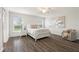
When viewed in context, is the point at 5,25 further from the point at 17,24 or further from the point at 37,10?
the point at 37,10

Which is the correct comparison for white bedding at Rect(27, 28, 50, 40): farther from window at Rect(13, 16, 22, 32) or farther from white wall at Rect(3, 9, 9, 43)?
white wall at Rect(3, 9, 9, 43)

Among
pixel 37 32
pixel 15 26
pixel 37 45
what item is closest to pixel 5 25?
pixel 15 26

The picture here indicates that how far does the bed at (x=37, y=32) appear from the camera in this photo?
1.79 m

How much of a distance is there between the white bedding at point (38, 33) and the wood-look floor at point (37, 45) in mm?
103

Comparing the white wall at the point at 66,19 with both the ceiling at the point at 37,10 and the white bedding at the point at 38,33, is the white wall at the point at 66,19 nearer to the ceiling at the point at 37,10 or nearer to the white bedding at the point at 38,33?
the ceiling at the point at 37,10

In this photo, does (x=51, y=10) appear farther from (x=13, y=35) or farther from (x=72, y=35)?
(x=13, y=35)

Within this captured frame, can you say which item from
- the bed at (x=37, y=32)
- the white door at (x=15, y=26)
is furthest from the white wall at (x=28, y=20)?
the bed at (x=37, y=32)

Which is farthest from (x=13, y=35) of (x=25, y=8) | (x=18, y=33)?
(x=25, y=8)

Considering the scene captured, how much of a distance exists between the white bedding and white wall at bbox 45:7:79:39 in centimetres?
13

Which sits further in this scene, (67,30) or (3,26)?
(67,30)

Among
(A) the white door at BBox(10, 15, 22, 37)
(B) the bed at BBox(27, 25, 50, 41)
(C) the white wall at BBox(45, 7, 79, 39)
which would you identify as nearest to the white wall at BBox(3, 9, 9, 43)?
(A) the white door at BBox(10, 15, 22, 37)

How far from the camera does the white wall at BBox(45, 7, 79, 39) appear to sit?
5.69ft
